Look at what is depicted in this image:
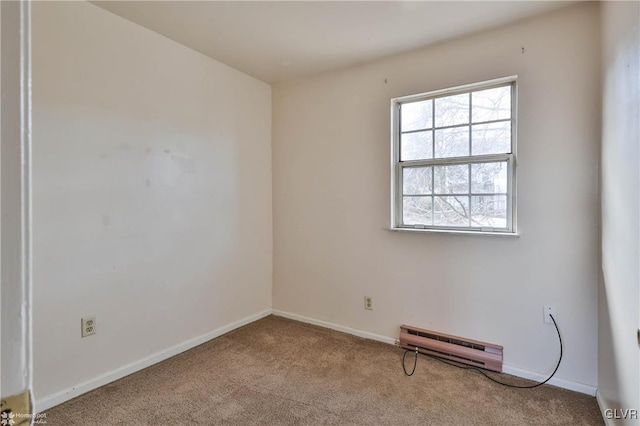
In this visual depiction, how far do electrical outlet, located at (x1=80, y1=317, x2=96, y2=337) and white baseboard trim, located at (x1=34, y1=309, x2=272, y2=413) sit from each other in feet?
1.00

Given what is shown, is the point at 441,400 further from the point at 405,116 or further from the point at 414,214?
the point at 405,116

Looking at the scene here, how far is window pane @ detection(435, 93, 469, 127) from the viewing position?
2.53 meters

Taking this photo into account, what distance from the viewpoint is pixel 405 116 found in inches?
110

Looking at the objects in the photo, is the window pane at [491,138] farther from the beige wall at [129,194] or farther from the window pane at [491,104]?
the beige wall at [129,194]

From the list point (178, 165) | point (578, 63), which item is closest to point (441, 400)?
point (578, 63)

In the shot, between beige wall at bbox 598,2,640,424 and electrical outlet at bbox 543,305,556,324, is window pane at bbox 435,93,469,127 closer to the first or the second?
beige wall at bbox 598,2,640,424

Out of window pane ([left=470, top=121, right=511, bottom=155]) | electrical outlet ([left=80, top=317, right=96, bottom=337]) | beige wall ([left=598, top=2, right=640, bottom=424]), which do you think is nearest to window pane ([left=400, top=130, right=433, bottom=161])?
window pane ([left=470, top=121, right=511, bottom=155])

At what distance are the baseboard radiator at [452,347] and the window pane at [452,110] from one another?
1676 mm

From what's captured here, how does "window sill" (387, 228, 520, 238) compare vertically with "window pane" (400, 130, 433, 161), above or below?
below

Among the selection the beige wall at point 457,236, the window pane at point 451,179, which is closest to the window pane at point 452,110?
the beige wall at point 457,236

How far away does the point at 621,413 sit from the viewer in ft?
5.06

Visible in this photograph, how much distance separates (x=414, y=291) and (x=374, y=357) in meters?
0.62

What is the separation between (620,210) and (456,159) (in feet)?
3.61

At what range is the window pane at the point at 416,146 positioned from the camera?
2.69m
